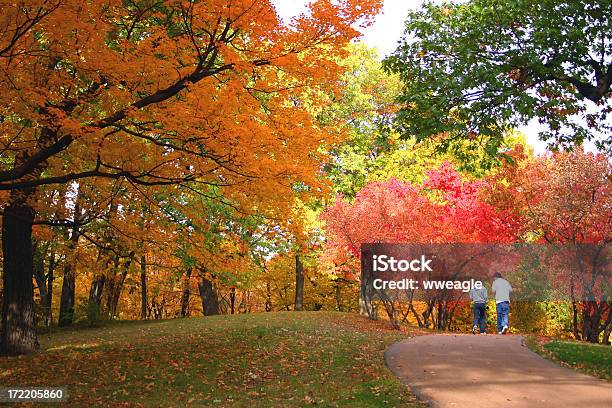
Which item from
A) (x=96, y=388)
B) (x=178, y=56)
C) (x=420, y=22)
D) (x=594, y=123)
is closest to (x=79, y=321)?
(x=96, y=388)

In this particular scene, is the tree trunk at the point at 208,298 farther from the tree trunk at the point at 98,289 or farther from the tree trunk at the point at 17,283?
the tree trunk at the point at 17,283

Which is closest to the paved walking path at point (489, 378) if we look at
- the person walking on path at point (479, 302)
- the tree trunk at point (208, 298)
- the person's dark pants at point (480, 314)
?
the person walking on path at point (479, 302)

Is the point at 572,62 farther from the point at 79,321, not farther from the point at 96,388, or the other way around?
the point at 79,321

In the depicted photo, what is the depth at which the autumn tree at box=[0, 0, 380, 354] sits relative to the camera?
8500 mm

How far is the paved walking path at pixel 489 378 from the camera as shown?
7.88m

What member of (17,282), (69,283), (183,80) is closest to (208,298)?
(69,283)

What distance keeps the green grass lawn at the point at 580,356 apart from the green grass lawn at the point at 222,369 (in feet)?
11.3

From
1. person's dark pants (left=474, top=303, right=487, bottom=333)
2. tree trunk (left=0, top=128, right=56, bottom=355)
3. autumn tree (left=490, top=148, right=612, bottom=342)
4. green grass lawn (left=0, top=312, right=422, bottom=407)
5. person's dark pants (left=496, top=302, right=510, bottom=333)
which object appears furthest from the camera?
autumn tree (left=490, top=148, right=612, bottom=342)

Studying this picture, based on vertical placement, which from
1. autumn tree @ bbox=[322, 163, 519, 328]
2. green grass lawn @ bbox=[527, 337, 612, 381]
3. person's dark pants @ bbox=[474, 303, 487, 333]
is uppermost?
autumn tree @ bbox=[322, 163, 519, 328]

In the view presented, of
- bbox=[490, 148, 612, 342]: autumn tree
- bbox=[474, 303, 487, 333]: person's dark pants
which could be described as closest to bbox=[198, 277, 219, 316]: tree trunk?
bbox=[474, 303, 487, 333]: person's dark pants

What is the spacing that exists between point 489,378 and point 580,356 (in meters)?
3.27

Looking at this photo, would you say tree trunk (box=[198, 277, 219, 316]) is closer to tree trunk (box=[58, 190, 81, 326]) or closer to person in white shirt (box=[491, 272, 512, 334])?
tree trunk (box=[58, 190, 81, 326])

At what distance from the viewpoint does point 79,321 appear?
20.7 meters

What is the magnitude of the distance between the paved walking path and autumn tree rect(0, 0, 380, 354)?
4.05 meters
